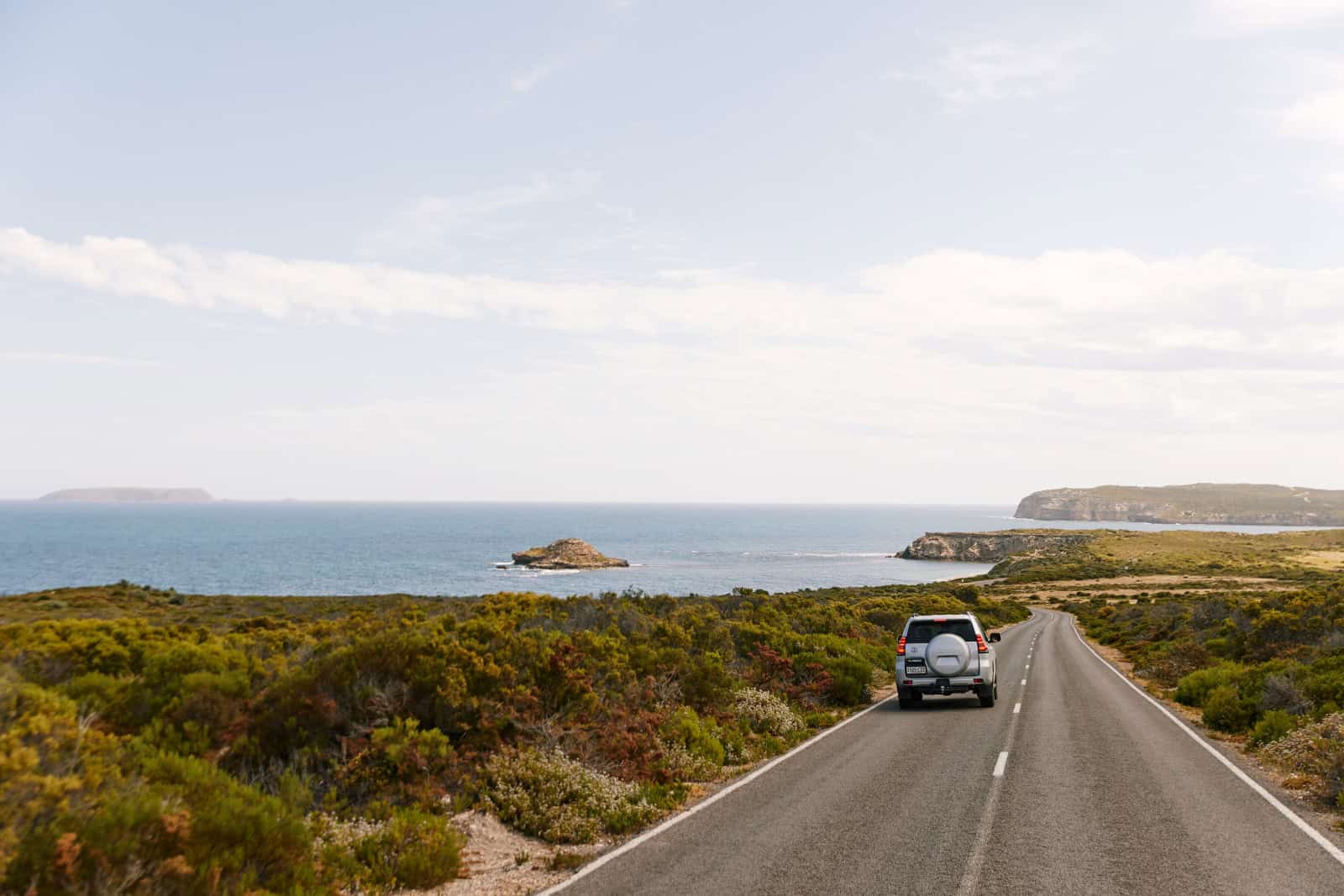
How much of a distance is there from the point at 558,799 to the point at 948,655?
11.9 metres

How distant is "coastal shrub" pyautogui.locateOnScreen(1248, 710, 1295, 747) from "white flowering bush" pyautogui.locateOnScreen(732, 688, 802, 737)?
819 centimetres

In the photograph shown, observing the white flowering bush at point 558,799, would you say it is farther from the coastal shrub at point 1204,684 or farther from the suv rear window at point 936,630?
the coastal shrub at point 1204,684

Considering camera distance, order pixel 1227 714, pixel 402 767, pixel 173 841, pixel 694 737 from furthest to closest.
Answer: pixel 1227 714, pixel 694 737, pixel 402 767, pixel 173 841

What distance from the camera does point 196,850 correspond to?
247 inches

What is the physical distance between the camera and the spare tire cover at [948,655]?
19.3 meters

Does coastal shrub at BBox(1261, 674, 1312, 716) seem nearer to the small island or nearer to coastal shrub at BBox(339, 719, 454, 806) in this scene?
coastal shrub at BBox(339, 719, 454, 806)

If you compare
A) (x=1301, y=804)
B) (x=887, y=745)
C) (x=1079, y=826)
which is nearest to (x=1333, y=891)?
(x=1079, y=826)

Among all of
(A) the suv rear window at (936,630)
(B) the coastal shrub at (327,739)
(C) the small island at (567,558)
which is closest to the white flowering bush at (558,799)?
(B) the coastal shrub at (327,739)

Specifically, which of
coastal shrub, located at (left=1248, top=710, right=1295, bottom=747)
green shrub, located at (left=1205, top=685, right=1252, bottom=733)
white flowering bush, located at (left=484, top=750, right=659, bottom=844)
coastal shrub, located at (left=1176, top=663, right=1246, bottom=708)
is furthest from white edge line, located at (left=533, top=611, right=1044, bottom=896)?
coastal shrub, located at (left=1176, top=663, right=1246, bottom=708)

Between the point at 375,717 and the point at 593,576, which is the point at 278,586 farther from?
the point at 375,717

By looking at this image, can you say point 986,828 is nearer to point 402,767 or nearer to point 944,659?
point 402,767

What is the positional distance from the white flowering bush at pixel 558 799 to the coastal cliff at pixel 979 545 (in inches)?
5988

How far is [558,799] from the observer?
1021 centimetres

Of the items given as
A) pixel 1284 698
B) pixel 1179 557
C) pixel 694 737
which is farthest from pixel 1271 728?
pixel 1179 557
